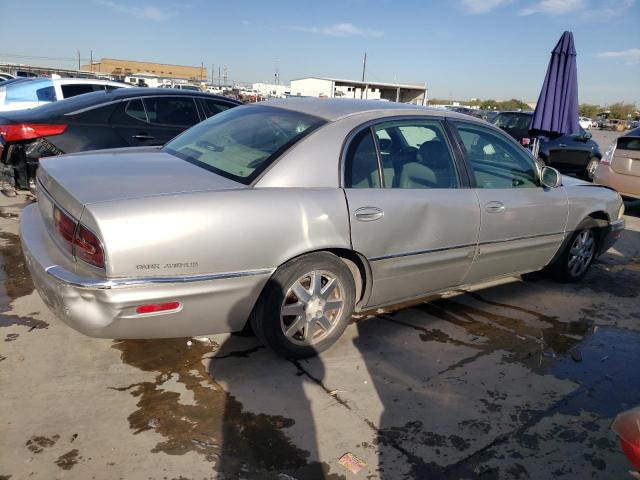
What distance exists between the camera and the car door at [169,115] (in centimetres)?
601

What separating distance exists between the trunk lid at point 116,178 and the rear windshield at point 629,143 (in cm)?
775

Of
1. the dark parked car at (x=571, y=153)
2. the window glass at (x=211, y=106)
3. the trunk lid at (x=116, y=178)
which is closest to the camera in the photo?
the trunk lid at (x=116, y=178)

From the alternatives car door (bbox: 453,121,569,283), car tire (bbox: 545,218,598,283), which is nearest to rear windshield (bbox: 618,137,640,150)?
car tire (bbox: 545,218,598,283)

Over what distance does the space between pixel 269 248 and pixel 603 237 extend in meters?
3.87

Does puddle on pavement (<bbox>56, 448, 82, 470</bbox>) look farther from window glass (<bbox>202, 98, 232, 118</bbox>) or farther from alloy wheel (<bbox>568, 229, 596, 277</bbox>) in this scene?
window glass (<bbox>202, 98, 232, 118</bbox>)

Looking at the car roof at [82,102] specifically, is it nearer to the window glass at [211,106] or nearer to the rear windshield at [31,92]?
the window glass at [211,106]

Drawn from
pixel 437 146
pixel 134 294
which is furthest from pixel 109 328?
pixel 437 146

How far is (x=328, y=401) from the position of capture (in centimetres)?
278

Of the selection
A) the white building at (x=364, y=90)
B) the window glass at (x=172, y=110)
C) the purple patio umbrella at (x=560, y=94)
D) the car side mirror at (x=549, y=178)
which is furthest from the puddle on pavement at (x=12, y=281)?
the white building at (x=364, y=90)

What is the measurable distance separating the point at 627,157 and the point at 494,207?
585cm

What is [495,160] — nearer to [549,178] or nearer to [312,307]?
[549,178]

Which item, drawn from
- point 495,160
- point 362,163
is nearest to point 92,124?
point 362,163

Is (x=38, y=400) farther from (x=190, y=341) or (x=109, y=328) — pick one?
(x=190, y=341)

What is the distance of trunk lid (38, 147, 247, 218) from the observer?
2551 millimetres
